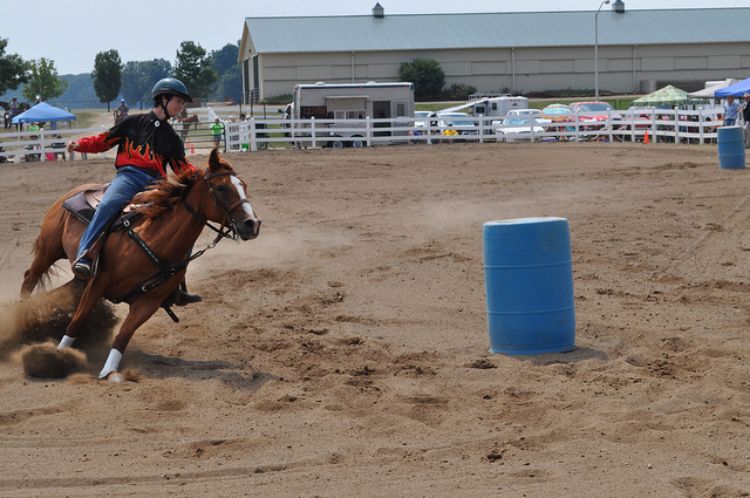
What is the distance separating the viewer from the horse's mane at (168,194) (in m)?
8.98

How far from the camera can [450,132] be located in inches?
1599

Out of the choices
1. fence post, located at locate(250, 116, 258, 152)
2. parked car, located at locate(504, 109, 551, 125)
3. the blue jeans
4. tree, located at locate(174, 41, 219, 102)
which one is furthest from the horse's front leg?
tree, located at locate(174, 41, 219, 102)

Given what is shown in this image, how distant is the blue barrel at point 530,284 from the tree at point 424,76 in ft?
211

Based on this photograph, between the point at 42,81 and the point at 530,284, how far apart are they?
284 ft

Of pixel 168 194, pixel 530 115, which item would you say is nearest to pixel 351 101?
pixel 530 115

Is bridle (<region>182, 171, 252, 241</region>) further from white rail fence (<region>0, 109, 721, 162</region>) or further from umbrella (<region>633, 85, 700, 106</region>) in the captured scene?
umbrella (<region>633, 85, 700, 106</region>)

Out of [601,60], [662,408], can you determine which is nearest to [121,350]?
[662,408]

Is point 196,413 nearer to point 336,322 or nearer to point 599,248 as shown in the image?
point 336,322

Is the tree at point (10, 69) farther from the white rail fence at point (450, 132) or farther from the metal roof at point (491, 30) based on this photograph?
the white rail fence at point (450, 132)

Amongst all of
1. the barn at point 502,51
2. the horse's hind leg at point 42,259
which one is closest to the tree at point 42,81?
the barn at point 502,51

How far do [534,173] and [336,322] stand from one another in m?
14.4

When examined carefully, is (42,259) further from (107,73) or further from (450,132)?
(107,73)

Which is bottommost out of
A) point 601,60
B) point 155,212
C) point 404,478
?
point 404,478

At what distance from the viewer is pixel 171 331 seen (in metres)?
10.6
